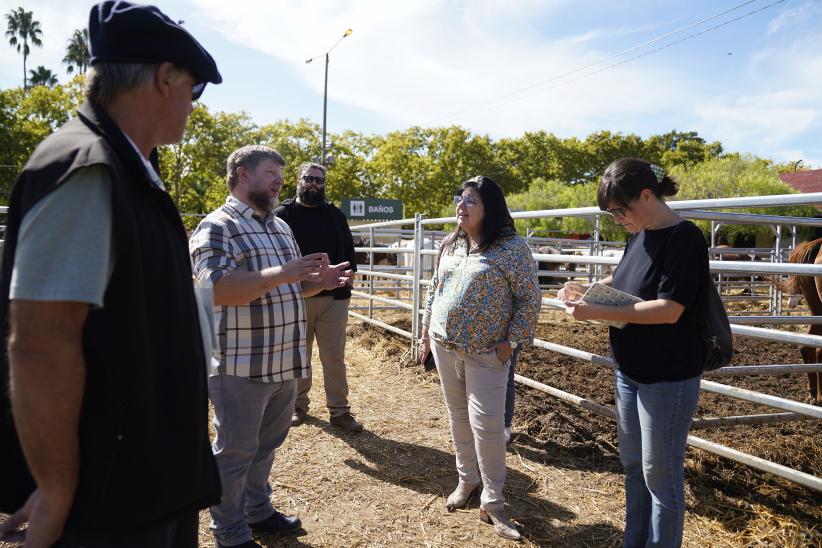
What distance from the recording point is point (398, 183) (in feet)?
113

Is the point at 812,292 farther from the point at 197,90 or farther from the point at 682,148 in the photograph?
→ the point at 682,148

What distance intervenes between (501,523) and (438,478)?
2.49 ft

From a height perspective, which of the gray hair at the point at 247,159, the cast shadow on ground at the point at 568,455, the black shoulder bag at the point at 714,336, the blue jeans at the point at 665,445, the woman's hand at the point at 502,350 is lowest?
the cast shadow on ground at the point at 568,455

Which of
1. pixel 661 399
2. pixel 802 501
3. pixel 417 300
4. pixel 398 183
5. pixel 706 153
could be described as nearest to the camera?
pixel 661 399

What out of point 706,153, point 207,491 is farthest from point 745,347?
point 706,153

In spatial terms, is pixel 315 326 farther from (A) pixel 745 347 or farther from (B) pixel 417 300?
(A) pixel 745 347

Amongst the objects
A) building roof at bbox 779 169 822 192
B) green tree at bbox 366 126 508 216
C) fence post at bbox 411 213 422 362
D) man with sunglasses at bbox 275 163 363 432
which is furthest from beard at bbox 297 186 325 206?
building roof at bbox 779 169 822 192

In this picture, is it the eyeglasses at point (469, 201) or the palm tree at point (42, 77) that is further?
the palm tree at point (42, 77)

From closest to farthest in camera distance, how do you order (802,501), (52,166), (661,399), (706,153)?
(52,166), (661,399), (802,501), (706,153)

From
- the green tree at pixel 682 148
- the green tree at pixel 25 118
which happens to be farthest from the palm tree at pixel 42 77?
the green tree at pixel 682 148

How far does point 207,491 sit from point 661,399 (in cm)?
168

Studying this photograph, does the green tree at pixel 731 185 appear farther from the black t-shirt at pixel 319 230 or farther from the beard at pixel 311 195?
the beard at pixel 311 195

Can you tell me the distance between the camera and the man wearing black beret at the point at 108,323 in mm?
1031

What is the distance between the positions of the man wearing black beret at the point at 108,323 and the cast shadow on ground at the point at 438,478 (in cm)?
219
